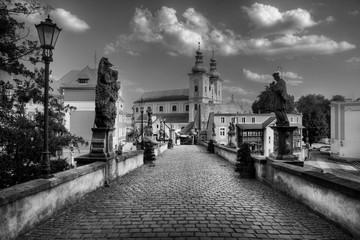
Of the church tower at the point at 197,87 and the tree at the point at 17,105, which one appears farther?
the church tower at the point at 197,87

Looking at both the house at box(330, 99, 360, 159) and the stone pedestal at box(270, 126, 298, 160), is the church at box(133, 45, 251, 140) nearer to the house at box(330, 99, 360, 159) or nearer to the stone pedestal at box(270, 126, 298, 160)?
the house at box(330, 99, 360, 159)

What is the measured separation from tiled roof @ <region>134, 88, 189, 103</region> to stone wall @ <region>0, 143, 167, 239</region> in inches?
3563

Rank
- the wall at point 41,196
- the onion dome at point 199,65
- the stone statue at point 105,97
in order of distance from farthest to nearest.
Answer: the onion dome at point 199,65 < the stone statue at point 105,97 < the wall at point 41,196

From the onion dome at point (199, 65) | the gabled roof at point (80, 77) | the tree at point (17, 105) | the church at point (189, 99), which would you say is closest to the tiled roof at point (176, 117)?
the church at point (189, 99)

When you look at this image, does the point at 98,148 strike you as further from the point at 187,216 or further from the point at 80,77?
the point at 80,77

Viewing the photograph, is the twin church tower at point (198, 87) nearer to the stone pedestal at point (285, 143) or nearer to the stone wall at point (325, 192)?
the stone pedestal at point (285, 143)

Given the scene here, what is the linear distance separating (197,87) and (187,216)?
83068 millimetres

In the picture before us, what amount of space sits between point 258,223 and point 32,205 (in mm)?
3905

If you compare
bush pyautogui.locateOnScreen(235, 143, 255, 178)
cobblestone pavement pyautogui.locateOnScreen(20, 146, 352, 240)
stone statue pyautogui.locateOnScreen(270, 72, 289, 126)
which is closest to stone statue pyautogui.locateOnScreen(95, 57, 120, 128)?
cobblestone pavement pyautogui.locateOnScreen(20, 146, 352, 240)

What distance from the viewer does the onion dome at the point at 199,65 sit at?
8688cm

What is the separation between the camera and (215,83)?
3738 inches

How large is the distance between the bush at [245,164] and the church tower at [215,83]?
82.9 m

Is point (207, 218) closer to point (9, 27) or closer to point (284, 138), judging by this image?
point (284, 138)

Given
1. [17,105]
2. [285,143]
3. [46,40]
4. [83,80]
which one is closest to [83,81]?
[83,80]
